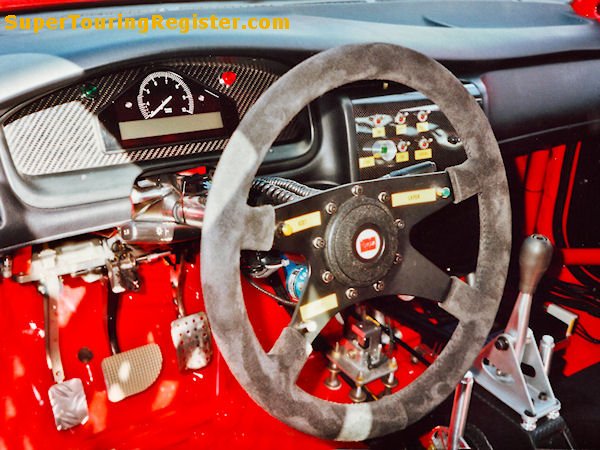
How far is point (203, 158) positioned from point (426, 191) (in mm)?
515

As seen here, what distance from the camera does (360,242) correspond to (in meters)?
0.98

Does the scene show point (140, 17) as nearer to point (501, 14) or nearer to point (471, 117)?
point (471, 117)

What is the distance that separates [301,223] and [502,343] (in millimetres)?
856

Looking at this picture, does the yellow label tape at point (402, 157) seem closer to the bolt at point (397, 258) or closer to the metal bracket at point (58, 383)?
the bolt at point (397, 258)

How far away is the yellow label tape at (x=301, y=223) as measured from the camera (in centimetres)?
91

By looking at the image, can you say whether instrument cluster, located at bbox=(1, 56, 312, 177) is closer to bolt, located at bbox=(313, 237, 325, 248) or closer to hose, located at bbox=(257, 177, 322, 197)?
hose, located at bbox=(257, 177, 322, 197)

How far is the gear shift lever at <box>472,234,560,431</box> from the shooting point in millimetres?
1477

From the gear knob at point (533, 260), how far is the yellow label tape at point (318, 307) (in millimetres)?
696

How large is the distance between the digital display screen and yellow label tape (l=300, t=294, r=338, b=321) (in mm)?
524

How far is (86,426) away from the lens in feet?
5.31

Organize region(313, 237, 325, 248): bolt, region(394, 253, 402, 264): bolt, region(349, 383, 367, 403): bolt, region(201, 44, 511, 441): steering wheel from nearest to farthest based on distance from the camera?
region(201, 44, 511, 441): steering wheel → region(313, 237, 325, 248): bolt → region(394, 253, 402, 264): bolt → region(349, 383, 367, 403): bolt

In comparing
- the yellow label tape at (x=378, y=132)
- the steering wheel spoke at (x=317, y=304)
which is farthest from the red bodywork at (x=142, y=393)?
the steering wheel spoke at (x=317, y=304)

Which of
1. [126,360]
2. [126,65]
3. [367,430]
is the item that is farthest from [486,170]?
[126,360]

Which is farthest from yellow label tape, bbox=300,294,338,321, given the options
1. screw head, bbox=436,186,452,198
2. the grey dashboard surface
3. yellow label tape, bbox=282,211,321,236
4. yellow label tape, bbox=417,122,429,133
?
yellow label tape, bbox=417,122,429,133
